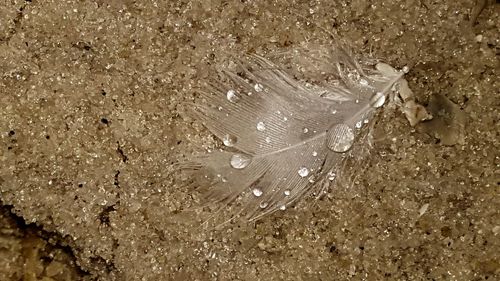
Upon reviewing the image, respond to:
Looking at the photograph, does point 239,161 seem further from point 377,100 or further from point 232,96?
point 377,100

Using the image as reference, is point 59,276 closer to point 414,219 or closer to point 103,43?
point 103,43

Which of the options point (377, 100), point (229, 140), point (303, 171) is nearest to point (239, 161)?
point (229, 140)

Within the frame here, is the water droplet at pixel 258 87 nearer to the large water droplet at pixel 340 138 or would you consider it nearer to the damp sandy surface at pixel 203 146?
the damp sandy surface at pixel 203 146

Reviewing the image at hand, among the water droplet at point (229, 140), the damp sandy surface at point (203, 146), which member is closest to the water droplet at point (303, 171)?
the damp sandy surface at point (203, 146)

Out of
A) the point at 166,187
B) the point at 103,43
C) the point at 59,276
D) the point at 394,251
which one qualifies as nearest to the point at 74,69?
the point at 103,43

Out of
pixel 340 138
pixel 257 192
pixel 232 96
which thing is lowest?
pixel 257 192

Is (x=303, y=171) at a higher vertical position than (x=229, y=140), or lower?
lower
